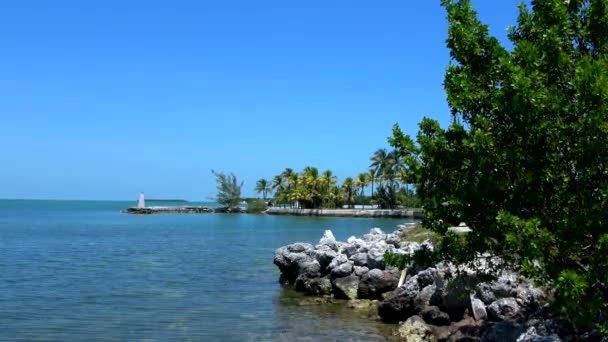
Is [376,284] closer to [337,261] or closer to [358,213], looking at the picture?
[337,261]

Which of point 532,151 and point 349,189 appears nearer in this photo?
point 532,151

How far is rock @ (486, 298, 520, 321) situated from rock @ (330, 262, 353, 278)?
9.13 meters

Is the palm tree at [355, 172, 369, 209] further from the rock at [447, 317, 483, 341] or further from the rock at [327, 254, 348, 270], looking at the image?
the rock at [447, 317, 483, 341]

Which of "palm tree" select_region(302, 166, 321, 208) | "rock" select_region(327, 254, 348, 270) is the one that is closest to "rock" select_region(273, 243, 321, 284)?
"rock" select_region(327, 254, 348, 270)

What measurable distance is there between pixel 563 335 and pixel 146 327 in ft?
39.8

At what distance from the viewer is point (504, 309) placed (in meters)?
16.2

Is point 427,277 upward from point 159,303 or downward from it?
upward

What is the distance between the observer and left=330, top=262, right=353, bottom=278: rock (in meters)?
25.2

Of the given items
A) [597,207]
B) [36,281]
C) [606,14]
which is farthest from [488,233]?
[36,281]

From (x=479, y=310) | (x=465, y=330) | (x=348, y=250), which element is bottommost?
(x=465, y=330)

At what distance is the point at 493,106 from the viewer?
1117cm

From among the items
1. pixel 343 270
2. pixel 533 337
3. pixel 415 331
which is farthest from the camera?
pixel 343 270

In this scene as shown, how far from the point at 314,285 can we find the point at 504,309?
10.7m

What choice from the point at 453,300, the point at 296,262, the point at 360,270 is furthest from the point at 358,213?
the point at 453,300
